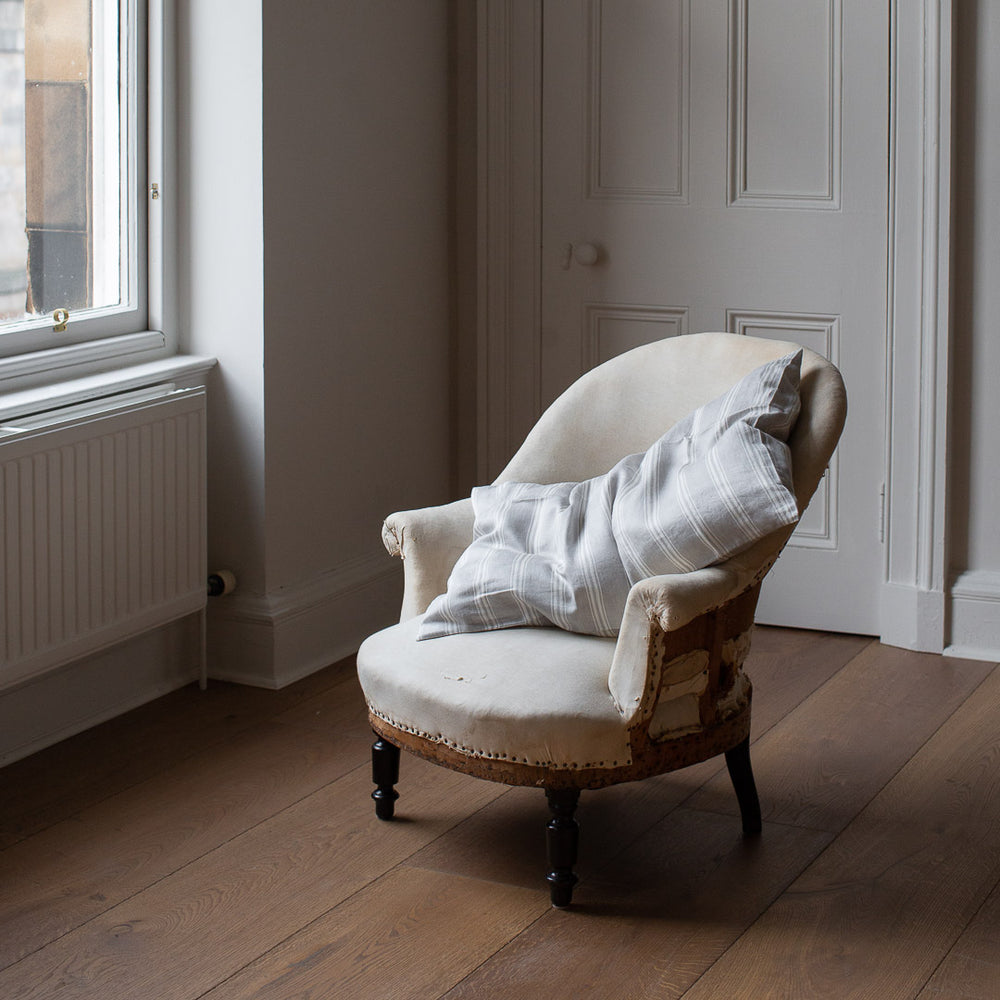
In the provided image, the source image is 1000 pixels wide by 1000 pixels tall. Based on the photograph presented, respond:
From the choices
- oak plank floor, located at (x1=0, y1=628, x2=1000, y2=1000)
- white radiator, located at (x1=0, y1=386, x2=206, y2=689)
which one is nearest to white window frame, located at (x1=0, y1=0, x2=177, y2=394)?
white radiator, located at (x1=0, y1=386, x2=206, y2=689)

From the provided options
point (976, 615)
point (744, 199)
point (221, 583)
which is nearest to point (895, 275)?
point (744, 199)

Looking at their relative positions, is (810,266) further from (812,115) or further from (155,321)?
(155,321)

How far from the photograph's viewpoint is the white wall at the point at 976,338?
3.25m

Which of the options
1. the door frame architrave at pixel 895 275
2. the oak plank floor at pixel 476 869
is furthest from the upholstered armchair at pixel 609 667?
the door frame architrave at pixel 895 275

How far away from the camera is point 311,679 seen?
130 inches

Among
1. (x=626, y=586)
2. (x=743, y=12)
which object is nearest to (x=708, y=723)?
(x=626, y=586)

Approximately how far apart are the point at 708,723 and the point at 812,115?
1797mm

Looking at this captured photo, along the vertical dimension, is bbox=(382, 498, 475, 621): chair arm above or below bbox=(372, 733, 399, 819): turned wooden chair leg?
above

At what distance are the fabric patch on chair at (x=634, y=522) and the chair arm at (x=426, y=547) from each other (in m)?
0.04

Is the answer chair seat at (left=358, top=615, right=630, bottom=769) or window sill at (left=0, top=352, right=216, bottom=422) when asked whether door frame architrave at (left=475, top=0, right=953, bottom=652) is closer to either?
window sill at (left=0, top=352, right=216, bottom=422)

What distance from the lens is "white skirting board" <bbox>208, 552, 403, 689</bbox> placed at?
3.24 m

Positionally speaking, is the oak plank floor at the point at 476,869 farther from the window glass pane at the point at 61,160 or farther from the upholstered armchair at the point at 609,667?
the window glass pane at the point at 61,160

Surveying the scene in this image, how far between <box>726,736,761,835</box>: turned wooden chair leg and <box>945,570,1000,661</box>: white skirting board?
45.2 inches

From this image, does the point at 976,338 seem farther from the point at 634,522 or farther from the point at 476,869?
the point at 476,869
